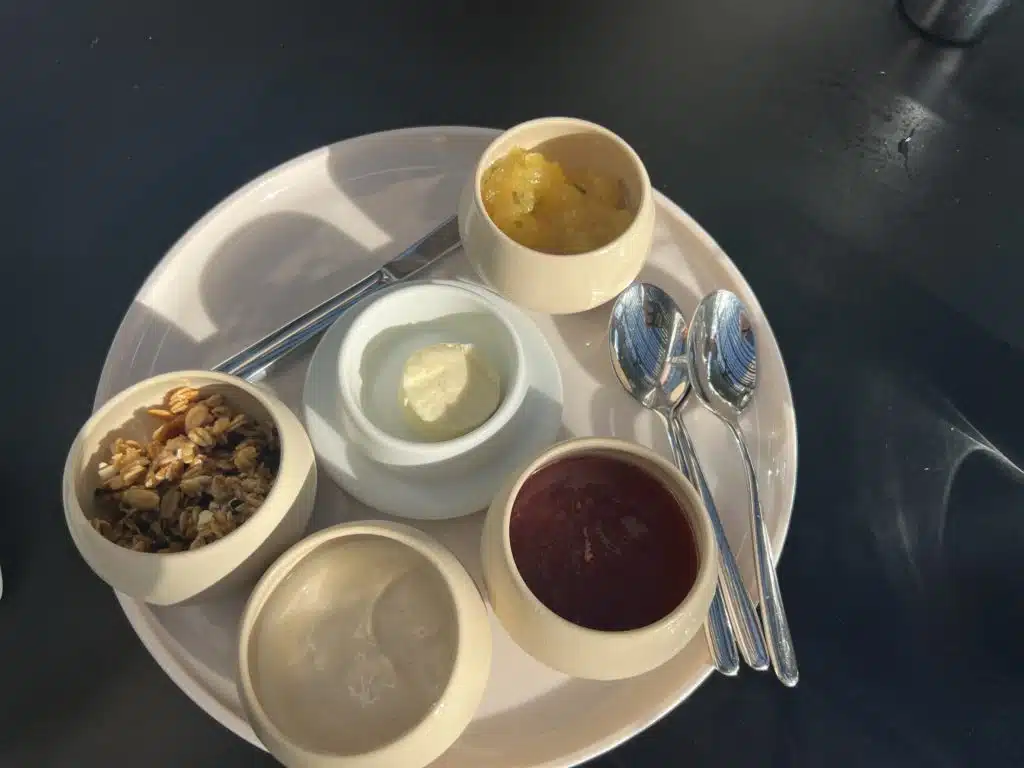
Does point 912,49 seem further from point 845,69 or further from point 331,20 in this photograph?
point 331,20

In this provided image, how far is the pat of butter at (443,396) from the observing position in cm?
89

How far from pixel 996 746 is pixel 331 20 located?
1.68m

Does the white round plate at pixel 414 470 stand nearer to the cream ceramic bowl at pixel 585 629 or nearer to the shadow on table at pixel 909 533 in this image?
the cream ceramic bowl at pixel 585 629

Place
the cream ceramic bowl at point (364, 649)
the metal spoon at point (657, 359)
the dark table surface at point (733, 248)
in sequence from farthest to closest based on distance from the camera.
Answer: the dark table surface at point (733, 248), the metal spoon at point (657, 359), the cream ceramic bowl at point (364, 649)

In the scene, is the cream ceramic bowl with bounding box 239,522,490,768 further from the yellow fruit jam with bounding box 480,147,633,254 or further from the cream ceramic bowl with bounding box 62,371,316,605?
the yellow fruit jam with bounding box 480,147,633,254

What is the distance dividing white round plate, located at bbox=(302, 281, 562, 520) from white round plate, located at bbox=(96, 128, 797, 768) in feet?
0.16

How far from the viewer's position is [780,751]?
41.5 inches

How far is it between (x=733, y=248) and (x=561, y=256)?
596 millimetres

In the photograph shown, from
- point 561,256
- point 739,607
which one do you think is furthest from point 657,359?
point 739,607

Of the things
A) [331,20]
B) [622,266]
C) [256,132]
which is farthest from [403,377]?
[331,20]

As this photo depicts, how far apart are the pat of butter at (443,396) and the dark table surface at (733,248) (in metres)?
0.51

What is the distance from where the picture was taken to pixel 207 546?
751mm

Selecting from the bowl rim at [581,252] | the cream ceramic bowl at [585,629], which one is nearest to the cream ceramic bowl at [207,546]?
the cream ceramic bowl at [585,629]

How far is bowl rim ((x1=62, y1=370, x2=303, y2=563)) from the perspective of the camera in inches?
29.5
